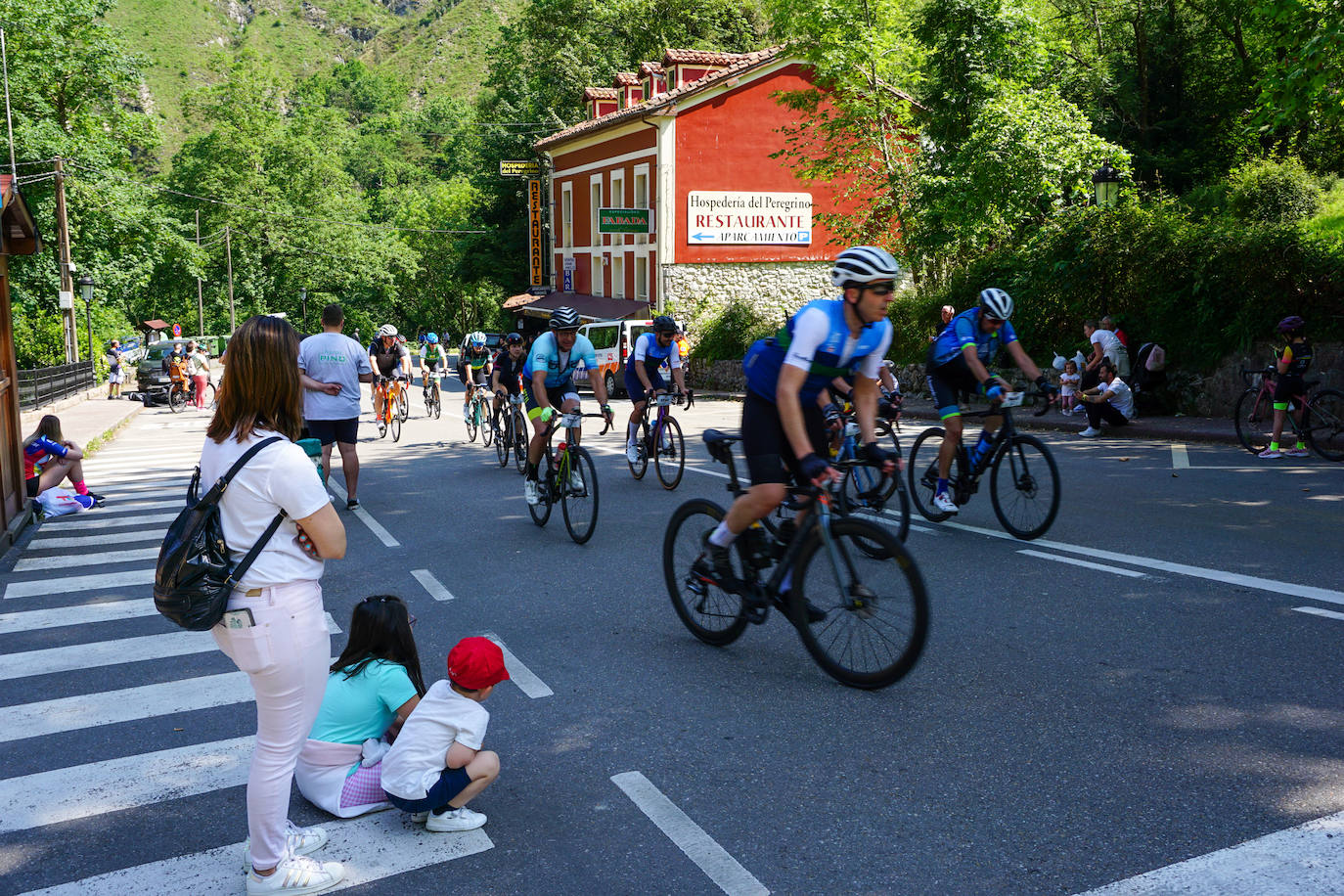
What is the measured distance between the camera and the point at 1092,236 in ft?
65.2

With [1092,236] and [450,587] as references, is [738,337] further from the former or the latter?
[450,587]

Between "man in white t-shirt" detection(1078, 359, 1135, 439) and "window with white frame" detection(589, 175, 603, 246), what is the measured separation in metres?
27.8

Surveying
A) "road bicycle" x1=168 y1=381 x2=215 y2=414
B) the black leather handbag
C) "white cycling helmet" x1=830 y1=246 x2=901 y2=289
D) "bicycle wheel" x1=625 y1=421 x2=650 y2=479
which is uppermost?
"white cycling helmet" x1=830 y1=246 x2=901 y2=289

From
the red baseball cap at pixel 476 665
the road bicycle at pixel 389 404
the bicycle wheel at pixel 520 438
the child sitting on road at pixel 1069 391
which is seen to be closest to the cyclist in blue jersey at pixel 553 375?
the bicycle wheel at pixel 520 438

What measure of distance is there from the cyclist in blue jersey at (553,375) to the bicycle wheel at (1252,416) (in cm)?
849

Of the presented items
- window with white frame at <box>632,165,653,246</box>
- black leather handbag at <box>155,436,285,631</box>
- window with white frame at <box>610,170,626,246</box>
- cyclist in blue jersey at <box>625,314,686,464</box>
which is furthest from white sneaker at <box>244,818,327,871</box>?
window with white frame at <box>610,170,626,246</box>

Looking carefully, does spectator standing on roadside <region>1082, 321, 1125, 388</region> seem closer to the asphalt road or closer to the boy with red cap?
the asphalt road

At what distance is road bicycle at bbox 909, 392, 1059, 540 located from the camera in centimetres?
826

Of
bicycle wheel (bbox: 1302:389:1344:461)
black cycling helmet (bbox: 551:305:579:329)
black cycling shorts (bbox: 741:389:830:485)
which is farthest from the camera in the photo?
bicycle wheel (bbox: 1302:389:1344:461)

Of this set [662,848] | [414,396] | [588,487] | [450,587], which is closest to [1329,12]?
[588,487]

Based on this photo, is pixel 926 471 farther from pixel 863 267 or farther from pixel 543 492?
pixel 863 267

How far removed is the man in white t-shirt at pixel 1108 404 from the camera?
53.7ft

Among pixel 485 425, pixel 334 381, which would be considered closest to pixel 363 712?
pixel 334 381

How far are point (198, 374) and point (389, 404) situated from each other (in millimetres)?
13211
